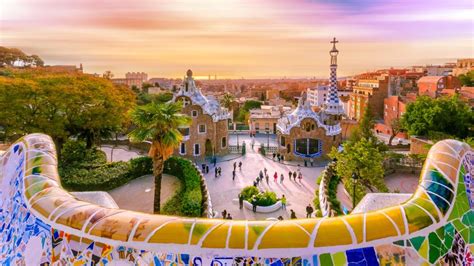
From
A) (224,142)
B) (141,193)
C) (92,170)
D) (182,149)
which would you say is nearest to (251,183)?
(141,193)

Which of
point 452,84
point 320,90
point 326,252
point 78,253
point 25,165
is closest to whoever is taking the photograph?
point 326,252

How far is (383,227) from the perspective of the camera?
20.1ft

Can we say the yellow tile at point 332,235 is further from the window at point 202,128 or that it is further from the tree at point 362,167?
the window at point 202,128

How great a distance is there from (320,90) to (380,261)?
3624 inches

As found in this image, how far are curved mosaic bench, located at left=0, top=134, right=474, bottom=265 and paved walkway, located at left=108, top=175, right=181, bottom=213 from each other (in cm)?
1636

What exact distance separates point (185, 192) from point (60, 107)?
45.2ft

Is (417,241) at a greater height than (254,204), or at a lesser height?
greater

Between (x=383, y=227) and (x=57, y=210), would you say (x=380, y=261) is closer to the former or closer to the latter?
(x=383, y=227)

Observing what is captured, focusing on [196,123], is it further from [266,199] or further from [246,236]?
[246,236]

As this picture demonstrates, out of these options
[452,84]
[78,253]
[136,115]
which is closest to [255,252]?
[78,253]

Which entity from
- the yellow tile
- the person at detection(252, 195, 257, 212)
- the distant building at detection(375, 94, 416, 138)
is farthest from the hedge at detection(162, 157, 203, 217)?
the distant building at detection(375, 94, 416, 138)

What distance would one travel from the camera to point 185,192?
23.6 m

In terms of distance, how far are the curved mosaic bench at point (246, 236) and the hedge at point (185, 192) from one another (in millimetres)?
13503

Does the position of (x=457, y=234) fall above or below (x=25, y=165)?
below
